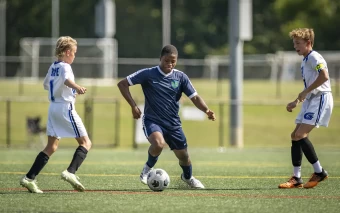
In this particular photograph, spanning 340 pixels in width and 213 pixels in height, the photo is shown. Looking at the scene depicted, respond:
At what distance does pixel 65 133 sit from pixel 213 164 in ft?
21.2

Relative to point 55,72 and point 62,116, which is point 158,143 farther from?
point 55,72

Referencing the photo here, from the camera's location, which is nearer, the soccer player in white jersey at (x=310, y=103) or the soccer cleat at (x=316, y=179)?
the soccer player in white jersey at (x=310, y=103)

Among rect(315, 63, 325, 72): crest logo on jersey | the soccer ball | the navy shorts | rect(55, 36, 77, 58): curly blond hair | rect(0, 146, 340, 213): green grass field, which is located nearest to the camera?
rect(0, 146, 340, 213): green grass field

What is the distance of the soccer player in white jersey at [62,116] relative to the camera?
10555 millimetres

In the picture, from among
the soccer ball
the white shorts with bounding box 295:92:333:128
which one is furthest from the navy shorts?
the white shorts with bounding box 295:92:333:128

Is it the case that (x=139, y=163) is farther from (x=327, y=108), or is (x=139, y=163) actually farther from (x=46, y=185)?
(x=327, y=108)

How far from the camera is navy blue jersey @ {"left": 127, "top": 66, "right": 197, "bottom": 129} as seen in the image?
1116 cm

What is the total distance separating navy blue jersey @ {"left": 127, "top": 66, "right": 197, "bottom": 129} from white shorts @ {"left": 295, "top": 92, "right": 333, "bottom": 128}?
1640 mm

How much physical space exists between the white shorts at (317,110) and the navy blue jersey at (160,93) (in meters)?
1.64

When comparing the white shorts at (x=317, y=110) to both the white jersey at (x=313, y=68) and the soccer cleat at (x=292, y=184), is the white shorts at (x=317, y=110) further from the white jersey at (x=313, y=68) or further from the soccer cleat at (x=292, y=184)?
Answer: the soccer cleat at (x=292, y=184)

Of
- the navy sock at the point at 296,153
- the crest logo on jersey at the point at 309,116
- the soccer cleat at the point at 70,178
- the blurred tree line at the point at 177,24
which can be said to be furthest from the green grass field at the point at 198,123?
the blurred tree line at the point at 177,24

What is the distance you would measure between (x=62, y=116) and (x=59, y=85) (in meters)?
0.38

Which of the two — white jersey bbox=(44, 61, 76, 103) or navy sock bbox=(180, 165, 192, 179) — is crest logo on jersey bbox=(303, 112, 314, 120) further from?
white jersey bbox=(44, 61, 76, 103)

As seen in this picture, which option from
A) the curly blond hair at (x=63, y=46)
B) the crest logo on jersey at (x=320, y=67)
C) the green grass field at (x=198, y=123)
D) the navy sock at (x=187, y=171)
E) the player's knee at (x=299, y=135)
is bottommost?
the green grass field at (x=198, y=123)
